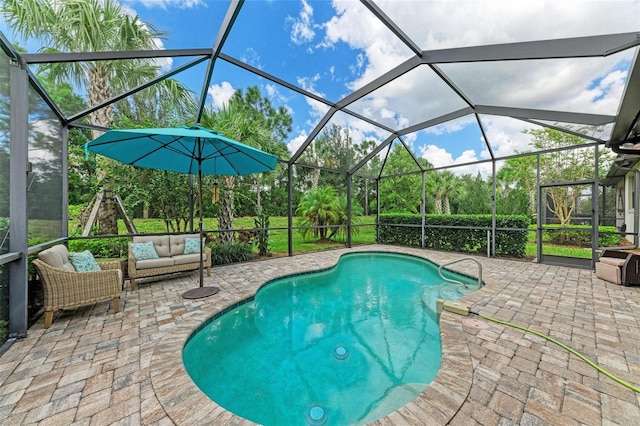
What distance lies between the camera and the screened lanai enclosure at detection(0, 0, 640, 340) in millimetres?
3289

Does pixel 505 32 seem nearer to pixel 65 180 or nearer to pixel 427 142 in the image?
pixel 427 142

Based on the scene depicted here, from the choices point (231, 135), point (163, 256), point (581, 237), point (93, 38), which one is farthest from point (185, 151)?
point (581, 237)

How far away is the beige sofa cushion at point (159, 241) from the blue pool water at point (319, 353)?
8.02 ft

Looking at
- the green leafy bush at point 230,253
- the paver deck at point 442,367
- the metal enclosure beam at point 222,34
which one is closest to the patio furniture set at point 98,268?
the paver deck at point 442,367

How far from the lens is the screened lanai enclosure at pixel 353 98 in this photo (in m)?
3.29

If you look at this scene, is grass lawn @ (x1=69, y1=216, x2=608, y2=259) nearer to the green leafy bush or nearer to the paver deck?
the green leafy bush

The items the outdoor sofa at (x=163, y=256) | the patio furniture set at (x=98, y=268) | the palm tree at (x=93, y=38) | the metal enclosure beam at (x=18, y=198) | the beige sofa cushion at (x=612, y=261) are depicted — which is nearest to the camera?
the metal enclosure beam at (x=18, y=198)

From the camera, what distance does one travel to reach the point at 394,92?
629 centimetres

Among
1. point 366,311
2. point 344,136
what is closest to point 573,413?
point 366,311

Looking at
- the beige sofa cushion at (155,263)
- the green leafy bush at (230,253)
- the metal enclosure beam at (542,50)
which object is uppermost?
the metal enclosure beam at (542,50)

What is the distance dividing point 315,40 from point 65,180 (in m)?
6.03

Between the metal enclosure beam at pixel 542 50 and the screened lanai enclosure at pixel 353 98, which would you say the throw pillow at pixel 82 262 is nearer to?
the screened lanai enclosure at pixel 353 98

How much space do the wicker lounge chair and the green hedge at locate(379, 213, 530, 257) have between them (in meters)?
9.57

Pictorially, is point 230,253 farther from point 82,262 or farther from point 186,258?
point 82,262
